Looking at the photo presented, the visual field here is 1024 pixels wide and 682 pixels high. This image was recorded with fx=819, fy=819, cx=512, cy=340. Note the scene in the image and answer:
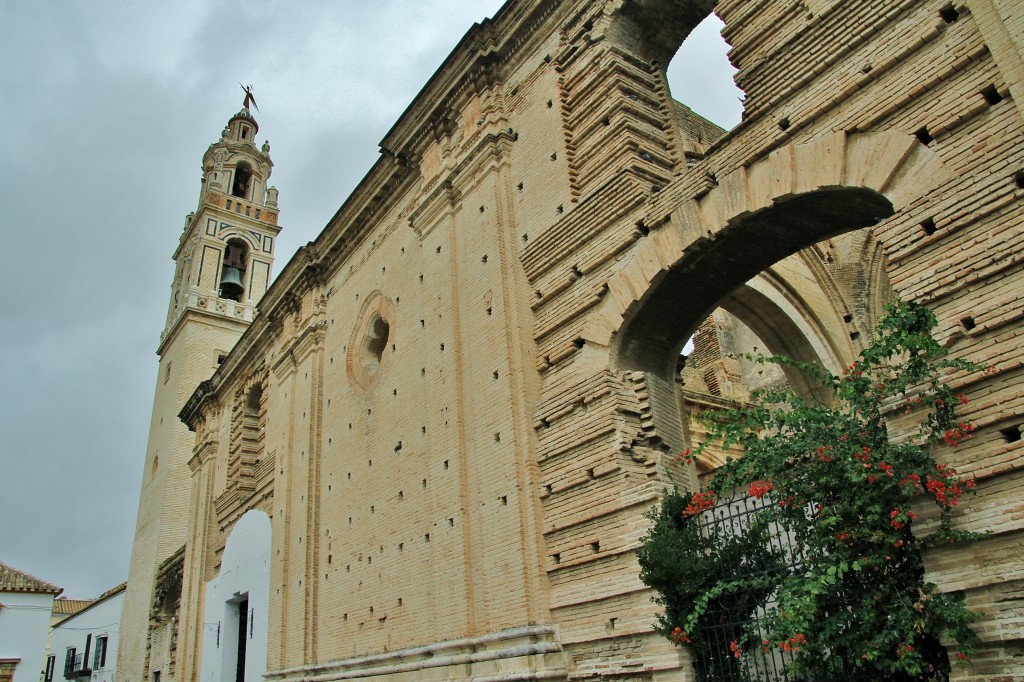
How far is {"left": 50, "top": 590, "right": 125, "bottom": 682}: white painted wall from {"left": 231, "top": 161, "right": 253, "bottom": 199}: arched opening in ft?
49.0

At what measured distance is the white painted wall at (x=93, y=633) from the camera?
95.0 ft

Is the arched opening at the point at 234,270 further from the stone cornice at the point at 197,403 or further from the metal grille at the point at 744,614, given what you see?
the metal grille at the point at 744,614

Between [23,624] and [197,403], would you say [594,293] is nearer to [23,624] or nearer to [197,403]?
[197,403]

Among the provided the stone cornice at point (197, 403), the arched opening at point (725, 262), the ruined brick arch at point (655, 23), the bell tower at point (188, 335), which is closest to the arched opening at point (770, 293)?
the arched opening at point (725, 262)

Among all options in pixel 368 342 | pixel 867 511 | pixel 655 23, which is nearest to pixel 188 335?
pixel 368 342

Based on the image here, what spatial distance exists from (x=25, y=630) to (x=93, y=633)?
5.70 m

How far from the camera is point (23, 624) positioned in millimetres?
25891

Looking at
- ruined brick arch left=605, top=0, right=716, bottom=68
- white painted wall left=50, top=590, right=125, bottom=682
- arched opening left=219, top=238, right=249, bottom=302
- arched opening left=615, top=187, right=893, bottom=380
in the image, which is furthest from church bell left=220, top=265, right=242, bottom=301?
arched opening left=615, top=187, right=893, bottom=380

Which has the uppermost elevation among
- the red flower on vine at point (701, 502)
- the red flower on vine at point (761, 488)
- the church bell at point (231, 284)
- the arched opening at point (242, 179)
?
the arched opening at point (242, 179)

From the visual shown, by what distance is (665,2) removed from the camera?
344 inches

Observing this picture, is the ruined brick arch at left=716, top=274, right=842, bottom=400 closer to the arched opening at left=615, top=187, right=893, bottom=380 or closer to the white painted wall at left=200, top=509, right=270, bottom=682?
the arched opening at left=615, top=187, right=893, bottom=380

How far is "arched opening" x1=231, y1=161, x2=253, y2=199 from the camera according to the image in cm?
3116

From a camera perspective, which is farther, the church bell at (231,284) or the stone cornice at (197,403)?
the church bell at (231,284)

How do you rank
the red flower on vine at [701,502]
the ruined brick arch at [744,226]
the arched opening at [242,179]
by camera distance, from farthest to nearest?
the arched opening at [242,179], the red flower on vine at [701,502], the ruined brick arch at [744,226]
